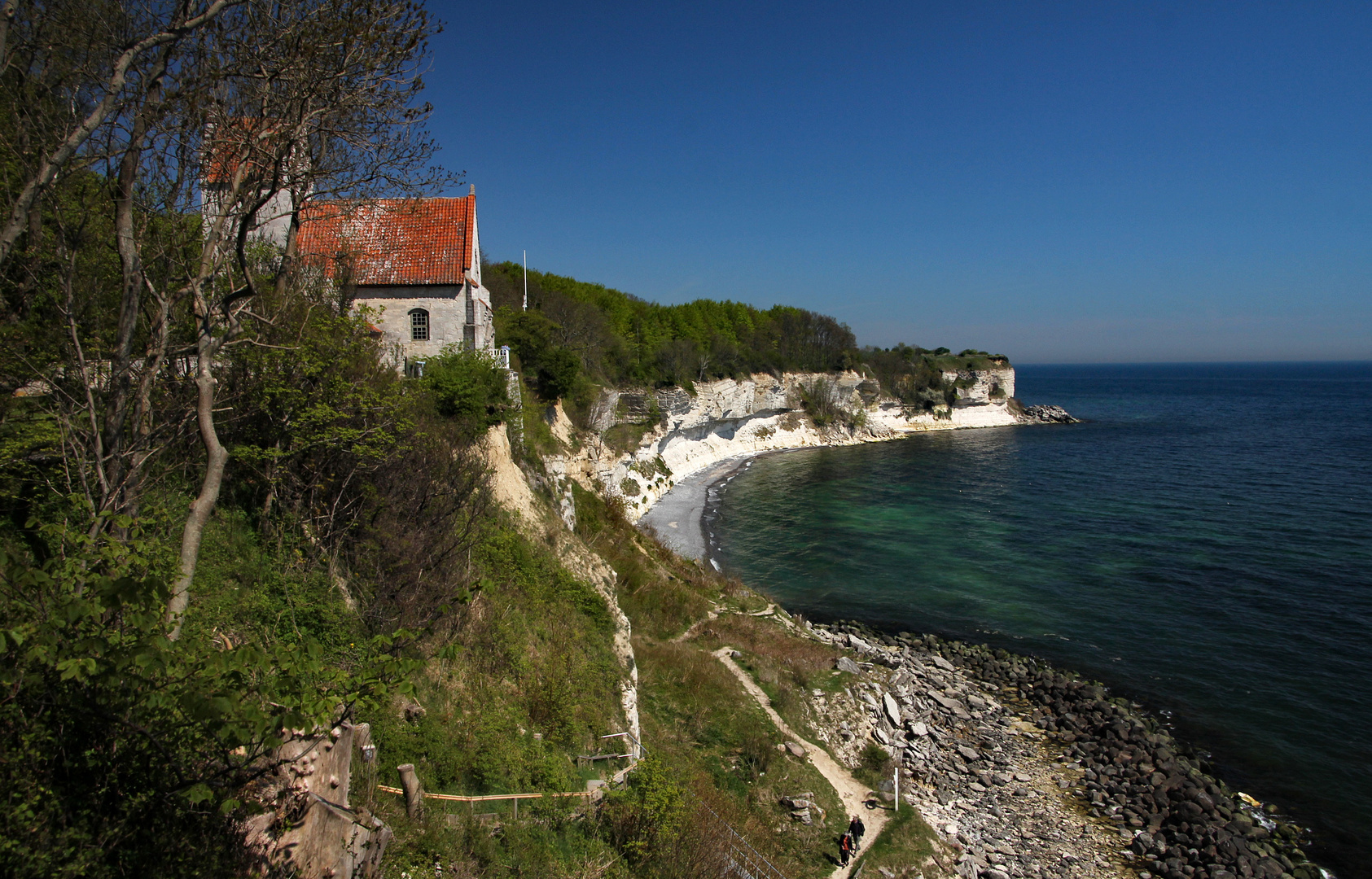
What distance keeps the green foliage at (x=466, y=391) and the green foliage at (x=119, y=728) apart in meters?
12.8

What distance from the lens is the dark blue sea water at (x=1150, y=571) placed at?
1959 cm

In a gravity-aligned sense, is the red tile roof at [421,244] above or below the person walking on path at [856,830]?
above

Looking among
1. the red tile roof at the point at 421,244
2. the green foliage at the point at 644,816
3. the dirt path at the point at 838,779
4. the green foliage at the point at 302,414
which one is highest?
the red tile roof at the point at 421,244

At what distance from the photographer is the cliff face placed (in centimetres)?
4522

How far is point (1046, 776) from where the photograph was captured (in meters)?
17.8

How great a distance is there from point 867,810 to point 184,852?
13.4 metres

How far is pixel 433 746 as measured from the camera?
891 cm

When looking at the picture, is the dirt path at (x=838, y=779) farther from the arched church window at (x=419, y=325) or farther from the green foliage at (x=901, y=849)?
the arched church window at (x=419, y=325)

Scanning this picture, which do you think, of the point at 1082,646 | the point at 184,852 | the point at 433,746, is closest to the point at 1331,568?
the point at 1082,646

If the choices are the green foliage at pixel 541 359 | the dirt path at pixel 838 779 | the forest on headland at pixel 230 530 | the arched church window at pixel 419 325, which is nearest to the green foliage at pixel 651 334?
the green foliage at pixel 541 359

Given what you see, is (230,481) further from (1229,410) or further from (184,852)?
(1229,410)

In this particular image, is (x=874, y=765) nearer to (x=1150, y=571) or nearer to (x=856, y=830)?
(x=856, y=830)

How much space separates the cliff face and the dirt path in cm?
1880

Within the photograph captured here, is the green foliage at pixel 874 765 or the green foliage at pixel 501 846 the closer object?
the green foliage at pixel 501 846
